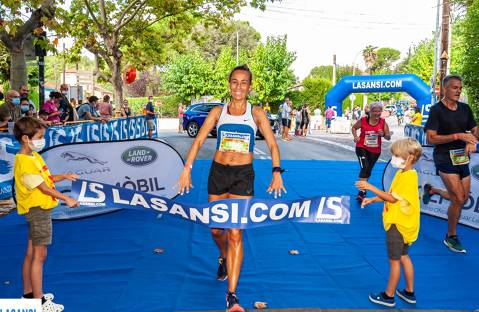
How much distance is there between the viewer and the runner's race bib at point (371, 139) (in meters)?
8.48

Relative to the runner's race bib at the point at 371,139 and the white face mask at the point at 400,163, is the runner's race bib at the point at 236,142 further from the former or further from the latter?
the runner's race bib at the point at 371,139

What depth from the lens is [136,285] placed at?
476 centimetres

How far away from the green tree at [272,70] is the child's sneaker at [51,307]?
4862cm

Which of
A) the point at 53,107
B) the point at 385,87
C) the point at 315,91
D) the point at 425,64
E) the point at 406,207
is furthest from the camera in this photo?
the point at 425,64

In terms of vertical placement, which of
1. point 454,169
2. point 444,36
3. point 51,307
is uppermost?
point 444,36

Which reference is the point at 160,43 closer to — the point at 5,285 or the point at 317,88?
the point at 5,285

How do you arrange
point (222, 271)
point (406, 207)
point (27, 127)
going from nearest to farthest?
point (27, 127)
point (406, 207)
point (222, 271)

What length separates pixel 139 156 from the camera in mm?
7941

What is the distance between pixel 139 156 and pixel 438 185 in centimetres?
461

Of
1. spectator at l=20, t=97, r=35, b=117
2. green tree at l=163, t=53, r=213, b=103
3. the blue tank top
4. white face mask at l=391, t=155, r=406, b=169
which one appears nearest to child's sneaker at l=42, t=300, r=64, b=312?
the blue tank top

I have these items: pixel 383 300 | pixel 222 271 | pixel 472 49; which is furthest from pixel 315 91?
pixel 383 300

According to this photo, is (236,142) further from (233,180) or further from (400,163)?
(400,163)

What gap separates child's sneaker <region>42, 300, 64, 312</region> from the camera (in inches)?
160

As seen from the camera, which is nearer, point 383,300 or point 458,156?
point 383,300
